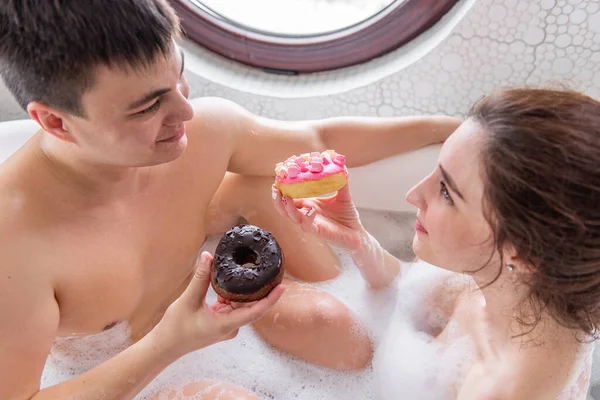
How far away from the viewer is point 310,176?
1.00m

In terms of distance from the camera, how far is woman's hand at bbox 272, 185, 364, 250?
1.09m

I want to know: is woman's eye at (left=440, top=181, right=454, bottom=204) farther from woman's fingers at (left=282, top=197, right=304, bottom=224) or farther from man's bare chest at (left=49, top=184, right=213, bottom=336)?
man's bare chest at (left=49, top=184, right=213, bottom=336)

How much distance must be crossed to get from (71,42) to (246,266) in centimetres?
43

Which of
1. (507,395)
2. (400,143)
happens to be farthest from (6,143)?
(507,395)

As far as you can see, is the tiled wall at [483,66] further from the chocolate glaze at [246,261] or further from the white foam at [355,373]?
the chocolate glaze at [246,261]

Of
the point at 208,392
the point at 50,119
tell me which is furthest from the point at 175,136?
the point at 208,392

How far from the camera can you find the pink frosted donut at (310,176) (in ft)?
3.29

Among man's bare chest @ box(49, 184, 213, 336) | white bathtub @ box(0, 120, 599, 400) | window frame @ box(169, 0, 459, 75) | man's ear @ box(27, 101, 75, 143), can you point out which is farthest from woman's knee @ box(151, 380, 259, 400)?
window frame @ box(169, 0, 459, 75)

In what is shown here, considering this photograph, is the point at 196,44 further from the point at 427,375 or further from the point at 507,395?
the point at 507,395

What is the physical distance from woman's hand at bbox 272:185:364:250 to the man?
0.16 metres

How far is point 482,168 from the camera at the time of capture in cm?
81

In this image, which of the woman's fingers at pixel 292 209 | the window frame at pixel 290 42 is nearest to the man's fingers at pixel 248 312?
the woman's fingers at pixel 292 209

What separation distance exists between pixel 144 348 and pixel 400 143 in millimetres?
820

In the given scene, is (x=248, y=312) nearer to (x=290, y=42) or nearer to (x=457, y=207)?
(x=457, y=207)
